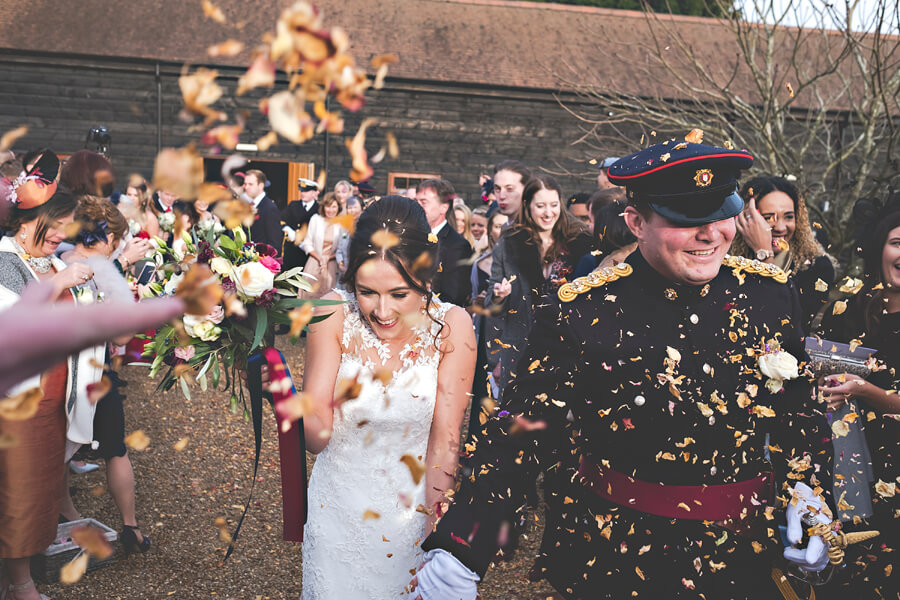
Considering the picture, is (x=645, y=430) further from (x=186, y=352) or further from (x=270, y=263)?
(x=186, y=352)

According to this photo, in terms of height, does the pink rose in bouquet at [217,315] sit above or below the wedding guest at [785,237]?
below

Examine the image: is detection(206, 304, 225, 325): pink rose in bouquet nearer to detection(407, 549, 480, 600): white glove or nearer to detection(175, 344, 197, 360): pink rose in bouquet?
detection(175, 344, 197, 360): pink rose in bouquet

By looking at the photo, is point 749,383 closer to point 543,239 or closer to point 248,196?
point 543,239

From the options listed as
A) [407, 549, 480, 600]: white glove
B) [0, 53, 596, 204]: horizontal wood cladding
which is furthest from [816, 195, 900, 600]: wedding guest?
[0, 53, 596, 204]: horizontal wood cladding

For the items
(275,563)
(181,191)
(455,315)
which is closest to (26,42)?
(275,563)

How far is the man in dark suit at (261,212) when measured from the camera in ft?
30.2

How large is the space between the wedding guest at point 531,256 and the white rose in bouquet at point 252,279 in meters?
2.83

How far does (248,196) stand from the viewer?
944 cm

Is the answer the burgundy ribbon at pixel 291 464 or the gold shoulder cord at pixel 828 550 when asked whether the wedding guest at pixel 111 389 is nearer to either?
the burgundy ribbon at pixel 291 464

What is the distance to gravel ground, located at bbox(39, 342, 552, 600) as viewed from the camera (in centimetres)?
421

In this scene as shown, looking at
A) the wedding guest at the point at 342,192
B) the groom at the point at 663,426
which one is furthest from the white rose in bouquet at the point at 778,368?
the wedding guest at the point at 342,192

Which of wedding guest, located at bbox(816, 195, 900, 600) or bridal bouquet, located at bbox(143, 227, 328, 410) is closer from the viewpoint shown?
bridal bouquet, located at bbox(143, 227, 328, 410)

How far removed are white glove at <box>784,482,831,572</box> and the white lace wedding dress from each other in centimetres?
130

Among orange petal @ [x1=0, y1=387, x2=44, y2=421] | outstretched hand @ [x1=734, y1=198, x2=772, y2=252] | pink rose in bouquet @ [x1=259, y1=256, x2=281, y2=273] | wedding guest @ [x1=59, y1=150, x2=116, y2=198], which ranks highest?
wedding guest @ [x1=59, y1=150, x2=116, y2=198]
